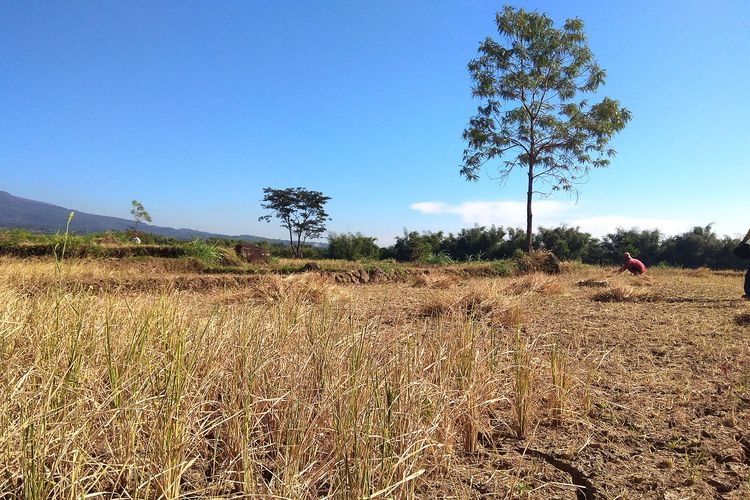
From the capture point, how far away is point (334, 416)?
1305mm

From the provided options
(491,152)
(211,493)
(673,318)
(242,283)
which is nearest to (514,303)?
(673,318)

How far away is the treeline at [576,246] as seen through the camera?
23375 mm

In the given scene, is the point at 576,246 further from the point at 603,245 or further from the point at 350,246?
the point at 350,246

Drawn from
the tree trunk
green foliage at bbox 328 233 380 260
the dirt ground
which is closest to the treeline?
green foliage at bbox 328 233 380 260

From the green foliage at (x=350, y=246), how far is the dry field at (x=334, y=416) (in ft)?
67.0

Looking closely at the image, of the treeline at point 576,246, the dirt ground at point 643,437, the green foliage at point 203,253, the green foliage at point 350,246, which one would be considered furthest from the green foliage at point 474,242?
the dirt ground at point 643,437

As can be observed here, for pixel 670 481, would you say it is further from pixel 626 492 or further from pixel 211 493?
pixel 211 493

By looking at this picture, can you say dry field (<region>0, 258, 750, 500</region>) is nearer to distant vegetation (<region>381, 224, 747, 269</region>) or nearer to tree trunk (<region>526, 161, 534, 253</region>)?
tree trunk (<region>526, 161, 534, 253</region>)

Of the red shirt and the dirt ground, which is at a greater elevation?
the red shirt

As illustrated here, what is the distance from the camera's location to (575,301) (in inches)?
219

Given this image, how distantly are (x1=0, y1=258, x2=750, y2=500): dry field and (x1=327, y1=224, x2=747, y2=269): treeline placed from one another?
63.3 ft

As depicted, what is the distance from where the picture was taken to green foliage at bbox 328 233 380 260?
909 inches

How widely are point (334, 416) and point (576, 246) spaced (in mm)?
31050

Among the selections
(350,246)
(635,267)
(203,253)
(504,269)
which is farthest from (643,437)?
(350,246)
